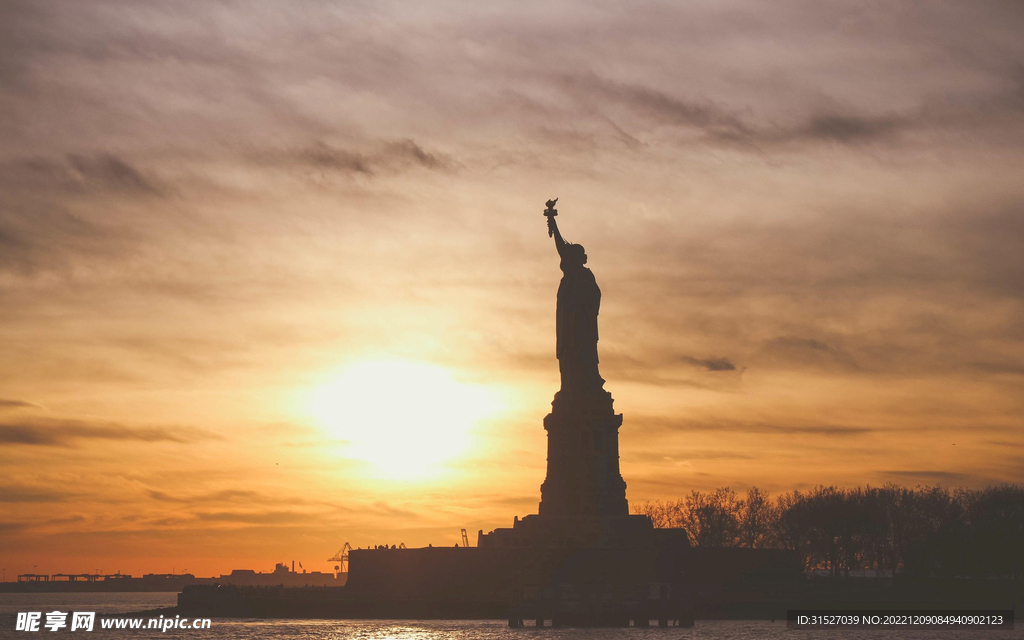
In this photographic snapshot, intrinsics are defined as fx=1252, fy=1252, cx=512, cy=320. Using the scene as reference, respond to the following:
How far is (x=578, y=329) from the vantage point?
233 feet

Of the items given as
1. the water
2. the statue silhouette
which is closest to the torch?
the statue silhouette

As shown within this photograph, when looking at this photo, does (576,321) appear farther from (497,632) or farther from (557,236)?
(497,632)

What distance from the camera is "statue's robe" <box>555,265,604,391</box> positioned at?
2758 inches

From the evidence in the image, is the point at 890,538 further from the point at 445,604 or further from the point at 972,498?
the point at 445,604

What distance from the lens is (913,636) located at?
6562 centimetres

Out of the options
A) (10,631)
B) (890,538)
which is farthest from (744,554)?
(10,631)

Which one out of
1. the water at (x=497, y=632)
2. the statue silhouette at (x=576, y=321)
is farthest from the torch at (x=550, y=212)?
the water at (x=497, y=632)

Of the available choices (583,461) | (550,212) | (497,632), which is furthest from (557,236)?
(497,632)

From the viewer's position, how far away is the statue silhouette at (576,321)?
70.1 m

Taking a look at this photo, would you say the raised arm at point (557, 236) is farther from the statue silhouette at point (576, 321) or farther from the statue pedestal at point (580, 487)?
the statue pedestal at point (580, 487)

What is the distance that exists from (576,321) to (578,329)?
0.47 m

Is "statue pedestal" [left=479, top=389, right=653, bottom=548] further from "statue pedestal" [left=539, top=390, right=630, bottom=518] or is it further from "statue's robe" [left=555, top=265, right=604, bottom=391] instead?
"statue's robe" [left=555, top=265, right=604, bottom=391]

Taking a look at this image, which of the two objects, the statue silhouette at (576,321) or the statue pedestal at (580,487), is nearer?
the statue pedestal at (580,487)

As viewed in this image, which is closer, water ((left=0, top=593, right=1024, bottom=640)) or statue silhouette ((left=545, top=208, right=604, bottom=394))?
water ((left=0, top=593, right=1024, bottom=640))
